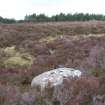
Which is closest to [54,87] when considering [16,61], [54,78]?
[54,78]

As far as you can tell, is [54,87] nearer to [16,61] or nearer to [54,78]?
[54,78]

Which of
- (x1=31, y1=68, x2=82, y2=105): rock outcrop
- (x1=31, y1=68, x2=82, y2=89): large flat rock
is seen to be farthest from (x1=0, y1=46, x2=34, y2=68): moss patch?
(x1=31, y1=68, x2=82, y2=105): rock outcrop

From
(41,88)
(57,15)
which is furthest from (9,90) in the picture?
(57,15)

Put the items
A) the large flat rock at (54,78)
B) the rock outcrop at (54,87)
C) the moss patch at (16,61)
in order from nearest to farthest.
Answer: the rock outcrop at (54,87) → the large flat rock at (54,78) → the moss patch at (16,61)

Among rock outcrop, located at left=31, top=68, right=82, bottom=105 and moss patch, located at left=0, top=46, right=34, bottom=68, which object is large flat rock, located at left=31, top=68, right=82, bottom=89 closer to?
rock outcrop, located at left=31, top=68, right=82, bottom=105

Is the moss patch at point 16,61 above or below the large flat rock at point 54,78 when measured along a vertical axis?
below

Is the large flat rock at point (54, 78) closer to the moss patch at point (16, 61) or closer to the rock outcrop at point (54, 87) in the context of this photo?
the rock outcrop at point (54, 87)

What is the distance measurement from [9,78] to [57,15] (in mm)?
68625

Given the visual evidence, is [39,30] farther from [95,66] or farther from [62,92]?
[62,92]

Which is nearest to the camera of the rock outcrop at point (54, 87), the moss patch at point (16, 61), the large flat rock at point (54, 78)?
the rock outcrop at point (54, 87)

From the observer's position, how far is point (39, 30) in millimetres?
32562

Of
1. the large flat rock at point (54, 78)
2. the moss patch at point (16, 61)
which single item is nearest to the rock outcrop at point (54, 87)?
the large flat rock at point (54, 78)

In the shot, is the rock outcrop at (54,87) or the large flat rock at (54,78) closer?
the rock outcrop at (54,87)

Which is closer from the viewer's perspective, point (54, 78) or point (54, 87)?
point (54, 87)
